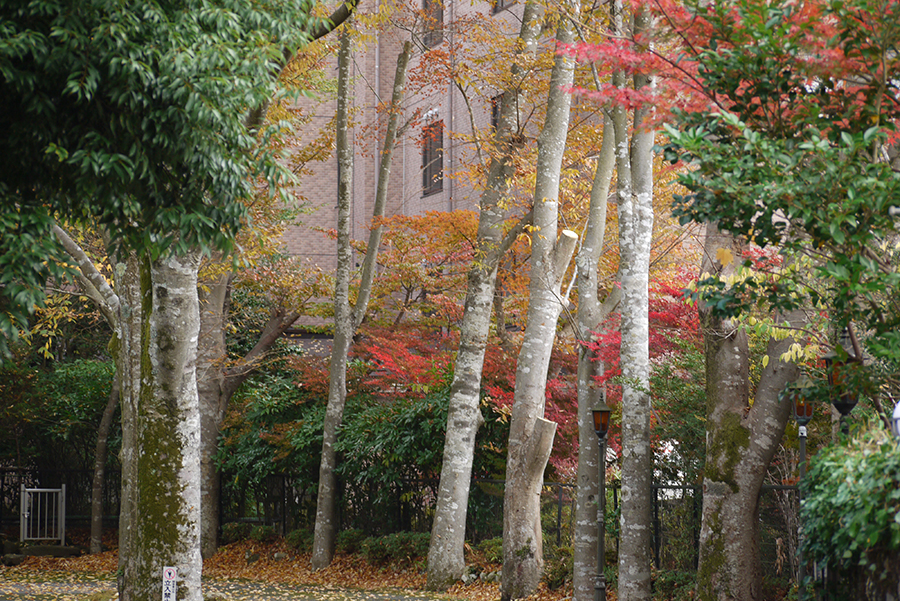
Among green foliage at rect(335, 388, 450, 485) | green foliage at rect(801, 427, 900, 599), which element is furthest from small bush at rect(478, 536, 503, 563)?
green foliage at rect(801, 427, 900, 599)

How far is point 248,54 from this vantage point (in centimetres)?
649

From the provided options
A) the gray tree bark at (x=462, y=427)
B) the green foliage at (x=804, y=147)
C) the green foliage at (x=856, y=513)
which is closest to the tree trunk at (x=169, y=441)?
the gray tree bark at (x=462, y=427)

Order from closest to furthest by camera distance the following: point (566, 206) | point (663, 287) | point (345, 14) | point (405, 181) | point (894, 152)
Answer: point (894, 152), point (345, 14), point (663, 287), point (566, 206), point (405, 181)

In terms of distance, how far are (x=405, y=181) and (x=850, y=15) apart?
2512cm

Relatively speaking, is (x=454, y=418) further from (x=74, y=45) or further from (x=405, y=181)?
(x=405, y=181)

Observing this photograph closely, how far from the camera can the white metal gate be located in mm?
19250

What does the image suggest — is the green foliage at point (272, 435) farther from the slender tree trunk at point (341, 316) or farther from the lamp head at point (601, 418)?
the lamp head at point (601, 418)

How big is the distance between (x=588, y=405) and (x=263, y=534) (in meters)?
10.2

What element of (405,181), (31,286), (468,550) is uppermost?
(405,181)

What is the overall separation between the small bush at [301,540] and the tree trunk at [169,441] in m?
8.41

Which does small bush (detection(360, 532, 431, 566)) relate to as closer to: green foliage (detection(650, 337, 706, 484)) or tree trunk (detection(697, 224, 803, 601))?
green foliage (detection(650, 337, 706, 484))

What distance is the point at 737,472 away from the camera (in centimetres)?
929

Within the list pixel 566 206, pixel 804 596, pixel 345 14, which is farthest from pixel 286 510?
pixel 804 596

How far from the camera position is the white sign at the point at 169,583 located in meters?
8.73
